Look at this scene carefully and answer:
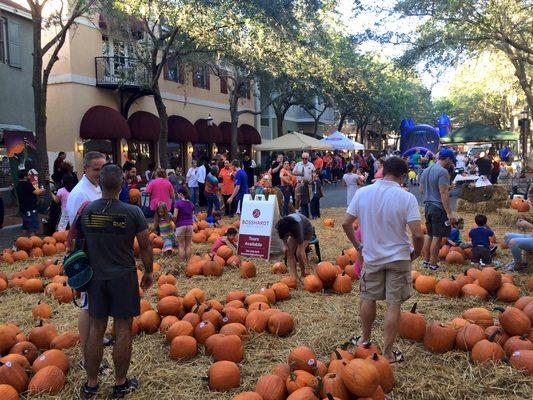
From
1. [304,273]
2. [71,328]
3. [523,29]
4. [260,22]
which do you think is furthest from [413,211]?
[523,29]

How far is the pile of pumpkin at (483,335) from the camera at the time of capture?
402 centimetres

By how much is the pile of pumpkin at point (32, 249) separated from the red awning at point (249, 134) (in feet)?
76.5

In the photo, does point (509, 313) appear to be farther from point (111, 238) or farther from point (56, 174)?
point (56, 174)

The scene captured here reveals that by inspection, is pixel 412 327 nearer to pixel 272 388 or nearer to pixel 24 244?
pixel 272 388

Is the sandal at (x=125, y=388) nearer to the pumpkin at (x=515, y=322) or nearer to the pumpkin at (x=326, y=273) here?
the pumpkin at (x=326, y=273)

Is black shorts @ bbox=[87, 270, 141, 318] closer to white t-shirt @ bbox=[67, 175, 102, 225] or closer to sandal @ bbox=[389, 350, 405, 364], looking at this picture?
white t-shirt @ bbox=[67, 175, 102, 225]

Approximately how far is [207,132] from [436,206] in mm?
22509

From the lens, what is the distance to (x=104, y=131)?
2097 cm

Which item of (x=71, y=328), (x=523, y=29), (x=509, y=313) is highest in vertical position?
(x=523, y=29)

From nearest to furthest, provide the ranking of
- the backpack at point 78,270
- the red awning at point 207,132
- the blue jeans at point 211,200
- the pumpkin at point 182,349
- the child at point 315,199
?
the backpack at point 78,270 < the pumpkin at point 182,349 < the blue jeans at point 211,200 < the child at point 315,199 < the red awning at point 207,132

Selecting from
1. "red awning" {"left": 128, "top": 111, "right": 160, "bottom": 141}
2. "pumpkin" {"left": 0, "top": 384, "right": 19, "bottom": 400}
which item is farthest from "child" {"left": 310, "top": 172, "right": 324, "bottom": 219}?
"red awning" {"left": 128, "top": 111, "right": 160, "bottom": 141}

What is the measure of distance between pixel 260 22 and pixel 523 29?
8.89 meters

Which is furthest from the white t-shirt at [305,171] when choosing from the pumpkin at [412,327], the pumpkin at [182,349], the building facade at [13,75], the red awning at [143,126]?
the red awning at [143,126]

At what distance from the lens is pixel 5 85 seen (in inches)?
720
